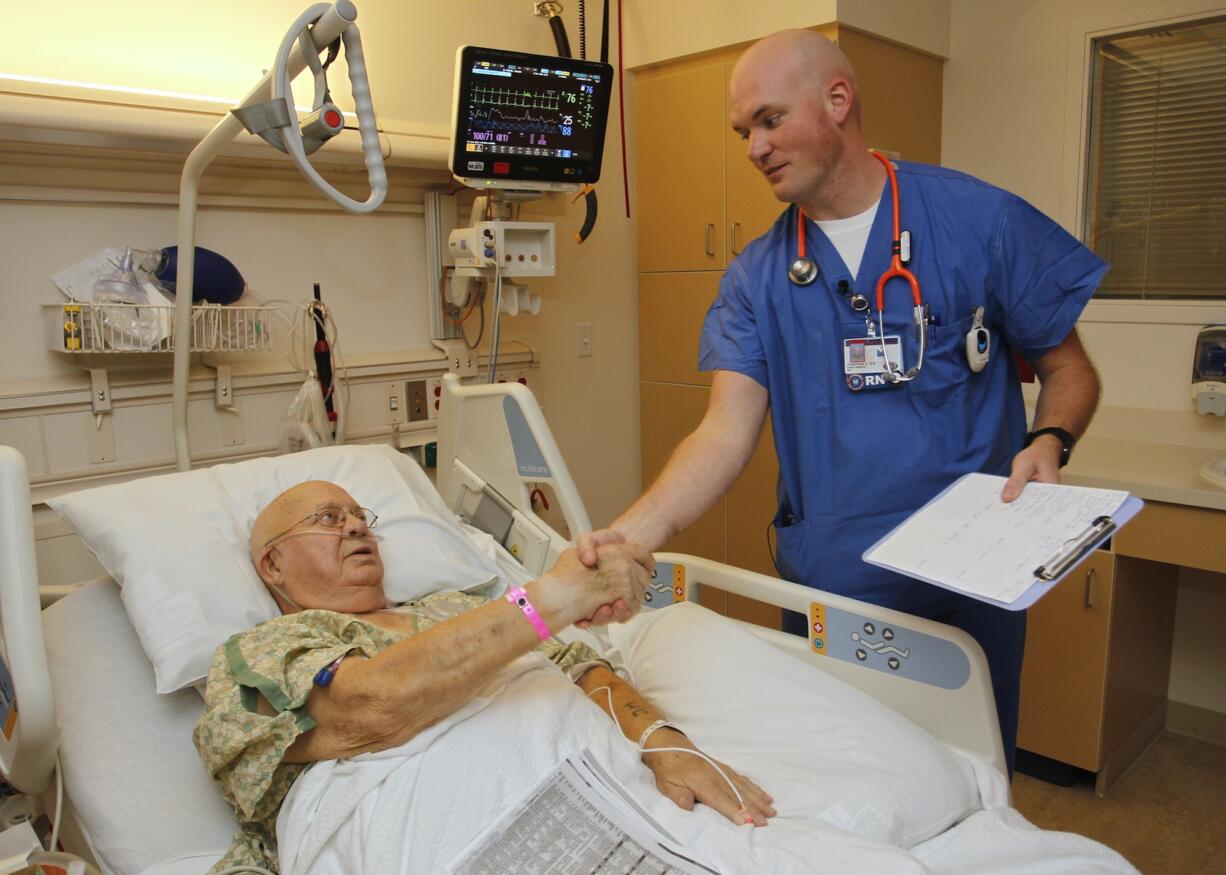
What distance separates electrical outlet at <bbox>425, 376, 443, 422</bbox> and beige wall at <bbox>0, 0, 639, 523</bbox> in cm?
15

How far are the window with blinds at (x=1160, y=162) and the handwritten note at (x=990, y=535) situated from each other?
1.82 meters

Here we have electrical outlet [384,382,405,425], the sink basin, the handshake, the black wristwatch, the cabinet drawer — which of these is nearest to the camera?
the handshake

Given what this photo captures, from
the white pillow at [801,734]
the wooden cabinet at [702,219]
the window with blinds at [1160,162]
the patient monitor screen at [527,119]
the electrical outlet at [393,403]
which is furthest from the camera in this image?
the wooden cabinet at [702,219]

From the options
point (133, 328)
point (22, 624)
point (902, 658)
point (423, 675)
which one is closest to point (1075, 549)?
point (902, 658)

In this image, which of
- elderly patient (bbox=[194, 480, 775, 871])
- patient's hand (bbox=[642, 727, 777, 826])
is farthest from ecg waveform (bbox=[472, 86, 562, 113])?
patient's hand (bbox=[642, 727, 777, 826])

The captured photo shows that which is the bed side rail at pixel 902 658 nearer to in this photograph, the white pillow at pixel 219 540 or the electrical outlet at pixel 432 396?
the white pillow at pixel 219 540

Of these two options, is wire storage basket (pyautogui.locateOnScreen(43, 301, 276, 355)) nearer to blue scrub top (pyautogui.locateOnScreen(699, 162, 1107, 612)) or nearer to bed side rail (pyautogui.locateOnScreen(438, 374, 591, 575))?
bed side rail (pyautogui.locateOnScreen(438, 374, 591, 575))

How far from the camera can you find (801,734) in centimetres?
140

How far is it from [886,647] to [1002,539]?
30 cm

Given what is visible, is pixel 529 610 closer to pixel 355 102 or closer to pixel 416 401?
pixel 355 102

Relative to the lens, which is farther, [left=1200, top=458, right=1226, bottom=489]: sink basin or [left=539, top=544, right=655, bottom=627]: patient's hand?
[left=1200, top=458, right=1226, bottom=489]: sink basin

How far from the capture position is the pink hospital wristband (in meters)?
1.36

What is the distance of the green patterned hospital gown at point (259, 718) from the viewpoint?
1343mm

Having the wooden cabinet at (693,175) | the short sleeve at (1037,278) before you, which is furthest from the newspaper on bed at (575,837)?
the wooden cabinet at (693,175)
